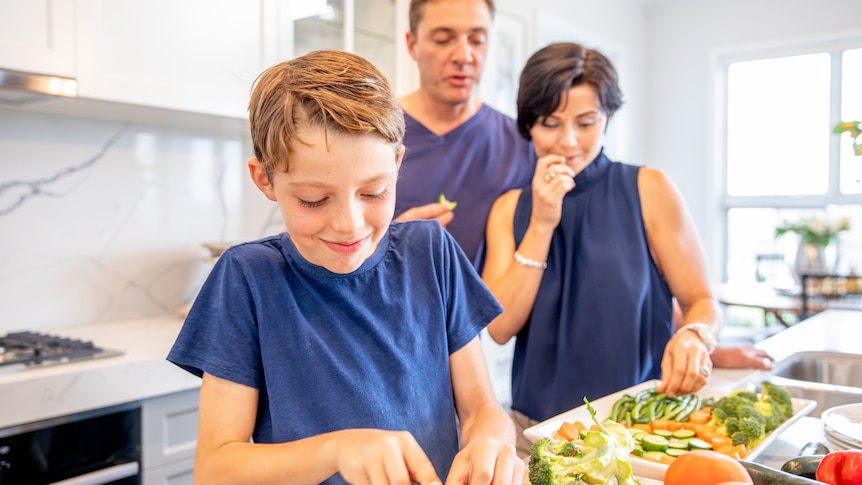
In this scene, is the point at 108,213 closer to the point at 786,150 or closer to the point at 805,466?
the point at 805,466

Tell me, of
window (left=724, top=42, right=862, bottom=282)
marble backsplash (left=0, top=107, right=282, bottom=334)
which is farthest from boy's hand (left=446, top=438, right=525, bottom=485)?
window (left=724, top=42, right=862, bottom=282)

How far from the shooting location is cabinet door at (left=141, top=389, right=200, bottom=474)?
199cm

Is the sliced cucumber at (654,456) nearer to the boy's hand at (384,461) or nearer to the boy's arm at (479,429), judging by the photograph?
the boy's arm at (479,429)

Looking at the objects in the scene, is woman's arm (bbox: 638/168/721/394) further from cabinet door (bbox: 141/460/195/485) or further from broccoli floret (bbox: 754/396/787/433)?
cabinet door (bbox: 141/460/195/485)

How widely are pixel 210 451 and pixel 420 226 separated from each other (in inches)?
19.3

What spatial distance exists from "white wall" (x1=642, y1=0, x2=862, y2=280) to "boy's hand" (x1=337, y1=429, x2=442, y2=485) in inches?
225

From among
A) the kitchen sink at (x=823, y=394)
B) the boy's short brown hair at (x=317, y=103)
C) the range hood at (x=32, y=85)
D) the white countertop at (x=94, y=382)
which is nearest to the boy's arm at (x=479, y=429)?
the boy's short brown hair at (x=317, y=103)

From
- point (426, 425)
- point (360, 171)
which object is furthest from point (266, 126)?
point (426, 425)

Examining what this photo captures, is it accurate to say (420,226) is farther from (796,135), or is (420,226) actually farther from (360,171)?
(796,135)

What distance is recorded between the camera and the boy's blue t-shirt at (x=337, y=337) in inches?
39.7

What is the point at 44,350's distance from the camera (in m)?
1.92

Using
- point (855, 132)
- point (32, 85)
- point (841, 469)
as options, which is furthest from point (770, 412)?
point (32, 85)

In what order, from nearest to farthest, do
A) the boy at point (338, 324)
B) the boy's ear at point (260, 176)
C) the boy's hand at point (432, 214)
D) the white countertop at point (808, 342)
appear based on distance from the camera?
the boy at point (338, 324) → the boy's ear at point (260, 176) → the white countertop at point (808, 342) → the boy's hand at point (432, 214)

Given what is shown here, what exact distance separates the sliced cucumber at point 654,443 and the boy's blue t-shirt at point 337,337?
292 mm
